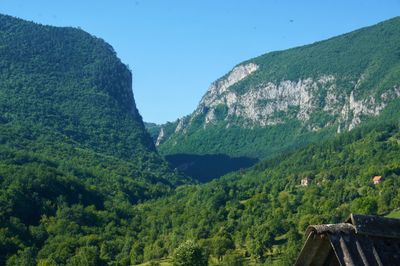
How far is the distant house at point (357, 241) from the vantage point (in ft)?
21.2

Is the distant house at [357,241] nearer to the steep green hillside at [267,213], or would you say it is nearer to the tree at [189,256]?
the tree at [189,256]

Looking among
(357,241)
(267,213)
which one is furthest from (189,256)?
(357,241)

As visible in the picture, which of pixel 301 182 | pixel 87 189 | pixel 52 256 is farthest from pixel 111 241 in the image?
pixel 301 182

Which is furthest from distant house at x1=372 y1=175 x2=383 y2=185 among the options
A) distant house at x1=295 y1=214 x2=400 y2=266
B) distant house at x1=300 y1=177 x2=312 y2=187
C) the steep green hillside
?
distant house at x1=295 y1=214 x2=400 y2=266

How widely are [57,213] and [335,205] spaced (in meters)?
70.1

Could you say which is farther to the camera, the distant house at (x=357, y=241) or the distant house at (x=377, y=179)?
the distant house at (x=377, y=179)

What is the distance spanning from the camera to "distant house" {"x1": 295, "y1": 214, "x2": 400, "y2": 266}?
21.2ft

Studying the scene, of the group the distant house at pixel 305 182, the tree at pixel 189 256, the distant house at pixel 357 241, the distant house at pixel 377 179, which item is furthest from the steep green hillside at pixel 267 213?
the distant house at pixel 357 241

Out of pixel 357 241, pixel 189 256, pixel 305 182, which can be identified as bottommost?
pixel 305 182

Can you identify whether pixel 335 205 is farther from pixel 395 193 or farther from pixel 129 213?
pixel 129 213

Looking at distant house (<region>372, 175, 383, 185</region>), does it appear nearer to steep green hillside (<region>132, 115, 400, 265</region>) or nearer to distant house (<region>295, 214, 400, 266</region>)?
steep green hillside (<region>132, 115, 400, 265</region>)

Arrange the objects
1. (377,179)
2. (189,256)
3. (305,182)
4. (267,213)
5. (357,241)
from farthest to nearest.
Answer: (305,182) → (377,179) → (267,213) → (189,256) → (357,241)

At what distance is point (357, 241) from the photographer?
6523mm

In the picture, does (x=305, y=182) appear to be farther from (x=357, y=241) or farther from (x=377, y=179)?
(x=357, y=241)
